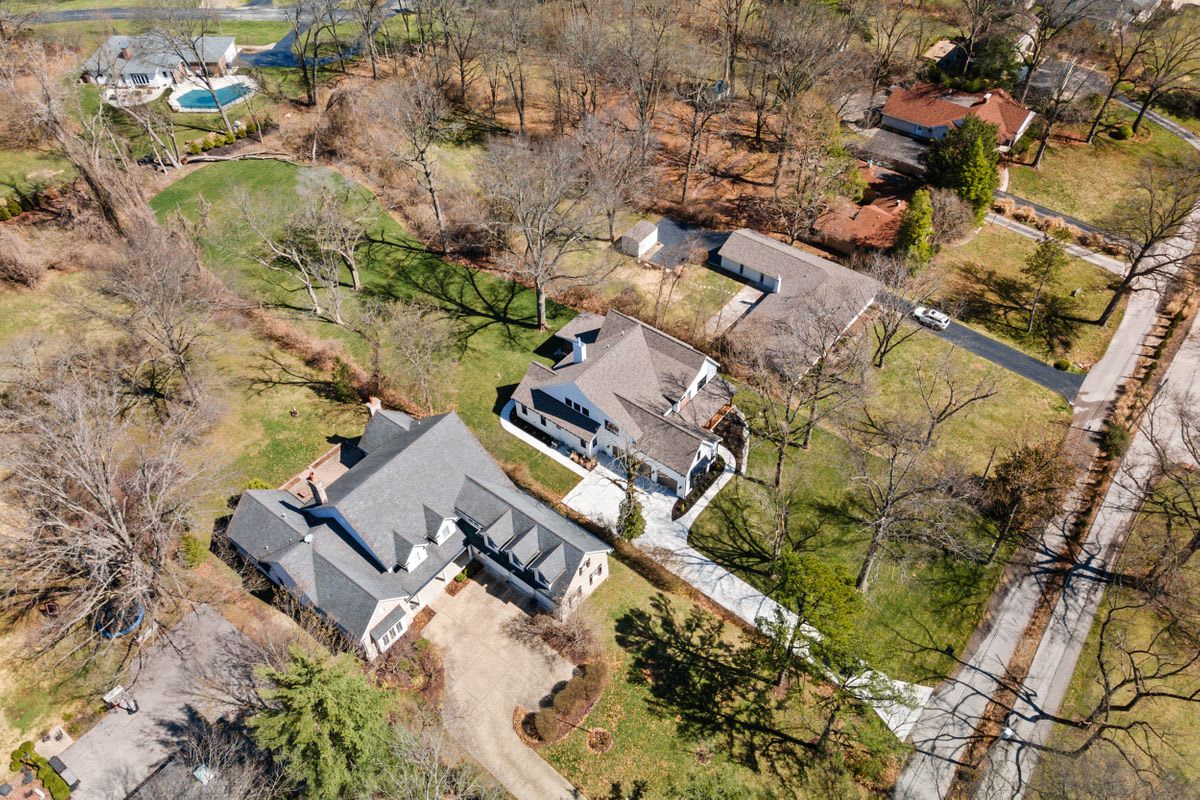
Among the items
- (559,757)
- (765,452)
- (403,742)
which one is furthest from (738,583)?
(403,742)

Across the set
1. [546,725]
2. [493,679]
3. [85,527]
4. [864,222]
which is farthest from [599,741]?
[864,222]

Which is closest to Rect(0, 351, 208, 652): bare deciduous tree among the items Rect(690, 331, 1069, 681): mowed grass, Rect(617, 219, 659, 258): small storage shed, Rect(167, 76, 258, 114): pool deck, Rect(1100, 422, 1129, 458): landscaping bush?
Rect(690, 331, 1069, 681): mowed grass

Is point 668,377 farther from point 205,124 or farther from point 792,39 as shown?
point 205,124

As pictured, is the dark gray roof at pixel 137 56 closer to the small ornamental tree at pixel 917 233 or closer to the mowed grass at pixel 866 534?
the small ornamental tree at pixel 917 233

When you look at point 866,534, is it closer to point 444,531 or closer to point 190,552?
point 444,531

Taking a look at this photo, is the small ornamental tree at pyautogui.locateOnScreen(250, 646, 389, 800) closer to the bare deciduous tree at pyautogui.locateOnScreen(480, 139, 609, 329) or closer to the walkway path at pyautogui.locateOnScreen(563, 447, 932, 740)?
the walkway path at pyautogui.locateOnScreen(563, 447, 932, 740)
